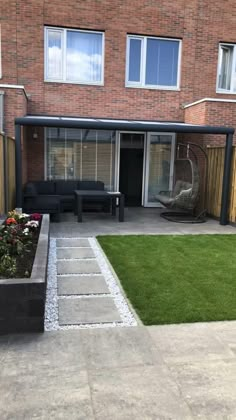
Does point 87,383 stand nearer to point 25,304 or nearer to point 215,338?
point 25,304

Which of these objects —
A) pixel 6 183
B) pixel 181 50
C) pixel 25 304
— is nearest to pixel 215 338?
pixel 25 304

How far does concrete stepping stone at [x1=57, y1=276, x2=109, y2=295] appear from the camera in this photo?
4418 millimetres

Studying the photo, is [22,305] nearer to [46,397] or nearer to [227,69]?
[46,397]

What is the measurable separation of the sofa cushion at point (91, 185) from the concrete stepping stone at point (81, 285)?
6.23m

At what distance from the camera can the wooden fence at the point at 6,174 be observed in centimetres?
763

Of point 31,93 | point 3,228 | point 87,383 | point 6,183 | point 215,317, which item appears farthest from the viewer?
point 31,93

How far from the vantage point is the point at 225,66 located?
462 inches

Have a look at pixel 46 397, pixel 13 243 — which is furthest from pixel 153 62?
pixel 46 397

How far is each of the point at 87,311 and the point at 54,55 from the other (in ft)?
29.6

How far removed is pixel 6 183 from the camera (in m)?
8.00

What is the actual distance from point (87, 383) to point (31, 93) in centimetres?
956

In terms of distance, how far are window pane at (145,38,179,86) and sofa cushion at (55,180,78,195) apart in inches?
157

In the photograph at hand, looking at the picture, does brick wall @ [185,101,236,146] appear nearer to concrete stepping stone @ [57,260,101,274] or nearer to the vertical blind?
the vertical blind

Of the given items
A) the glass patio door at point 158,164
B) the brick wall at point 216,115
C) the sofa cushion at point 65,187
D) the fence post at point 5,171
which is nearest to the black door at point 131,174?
the glass patio door at point 158,164
